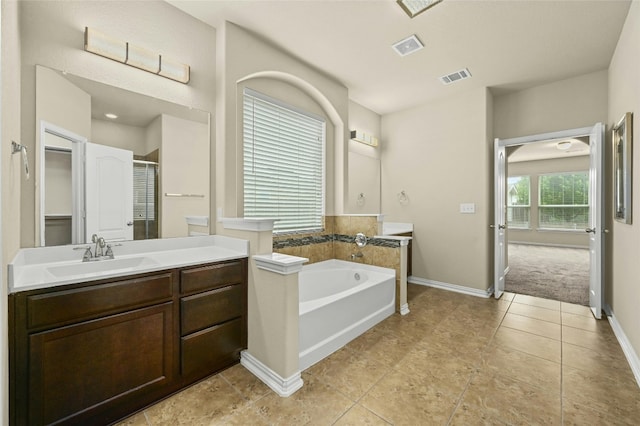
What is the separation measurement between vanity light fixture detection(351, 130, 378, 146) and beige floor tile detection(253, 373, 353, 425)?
124 inches

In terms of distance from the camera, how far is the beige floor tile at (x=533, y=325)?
2562 millimetres

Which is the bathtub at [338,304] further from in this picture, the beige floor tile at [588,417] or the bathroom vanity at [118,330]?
the beige floor tile at [588,417]

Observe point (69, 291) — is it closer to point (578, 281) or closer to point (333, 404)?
point (333, 404)

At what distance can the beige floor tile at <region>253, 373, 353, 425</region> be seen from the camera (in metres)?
1.51

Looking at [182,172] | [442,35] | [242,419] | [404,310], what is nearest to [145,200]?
[182,172]

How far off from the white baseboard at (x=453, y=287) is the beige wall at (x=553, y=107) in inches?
85.9

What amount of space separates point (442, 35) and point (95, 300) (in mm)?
3363

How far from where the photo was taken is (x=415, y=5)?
7.16 ft

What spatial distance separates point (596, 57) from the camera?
9.40 ft

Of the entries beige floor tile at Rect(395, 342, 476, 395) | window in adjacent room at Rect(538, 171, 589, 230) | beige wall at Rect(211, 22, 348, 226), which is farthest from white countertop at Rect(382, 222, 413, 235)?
window in adjacent room at Rect(538, 171, 589, 230)

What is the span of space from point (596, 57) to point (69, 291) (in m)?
4.89

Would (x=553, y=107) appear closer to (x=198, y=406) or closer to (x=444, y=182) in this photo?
(x=444, y=182)

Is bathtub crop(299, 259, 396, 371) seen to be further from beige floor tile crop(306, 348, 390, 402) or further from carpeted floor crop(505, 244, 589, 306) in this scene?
carpeted floor crop(505, 244, 589, 306)

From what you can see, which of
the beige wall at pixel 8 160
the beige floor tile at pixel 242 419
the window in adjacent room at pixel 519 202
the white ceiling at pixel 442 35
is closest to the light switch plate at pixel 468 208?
the white ceiling at pixel 442 35
